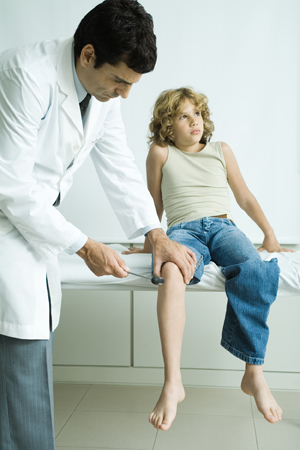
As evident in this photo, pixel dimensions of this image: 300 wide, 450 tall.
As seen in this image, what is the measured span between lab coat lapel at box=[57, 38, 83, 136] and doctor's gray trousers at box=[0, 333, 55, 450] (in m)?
0.58

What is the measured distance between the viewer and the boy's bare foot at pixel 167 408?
125cm

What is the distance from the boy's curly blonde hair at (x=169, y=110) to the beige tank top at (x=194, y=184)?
0.07 m

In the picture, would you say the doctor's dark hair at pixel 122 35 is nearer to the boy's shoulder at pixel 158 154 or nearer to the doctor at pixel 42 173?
the doctor at pixel 42 173

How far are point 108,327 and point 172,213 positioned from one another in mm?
779

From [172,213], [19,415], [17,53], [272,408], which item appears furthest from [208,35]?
[19,415]

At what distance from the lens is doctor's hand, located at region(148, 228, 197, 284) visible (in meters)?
1.33

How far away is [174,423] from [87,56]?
1.44 m

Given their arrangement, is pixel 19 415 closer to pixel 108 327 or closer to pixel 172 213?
pixel 172 213

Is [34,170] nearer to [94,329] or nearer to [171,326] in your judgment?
[171,326]

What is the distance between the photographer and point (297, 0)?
2080 millimetres

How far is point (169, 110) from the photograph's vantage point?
74.7 inches

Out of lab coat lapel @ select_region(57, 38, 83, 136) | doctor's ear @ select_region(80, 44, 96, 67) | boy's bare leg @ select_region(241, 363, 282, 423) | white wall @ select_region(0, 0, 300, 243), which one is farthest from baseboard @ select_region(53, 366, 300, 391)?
doctor's ear @ select_region(80, 44, 96, 67)

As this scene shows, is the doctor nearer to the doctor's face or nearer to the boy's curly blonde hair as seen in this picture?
the doctor's face

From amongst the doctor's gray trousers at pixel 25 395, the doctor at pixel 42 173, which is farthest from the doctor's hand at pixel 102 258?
the doctor's gray trousers at pixel 25 395
